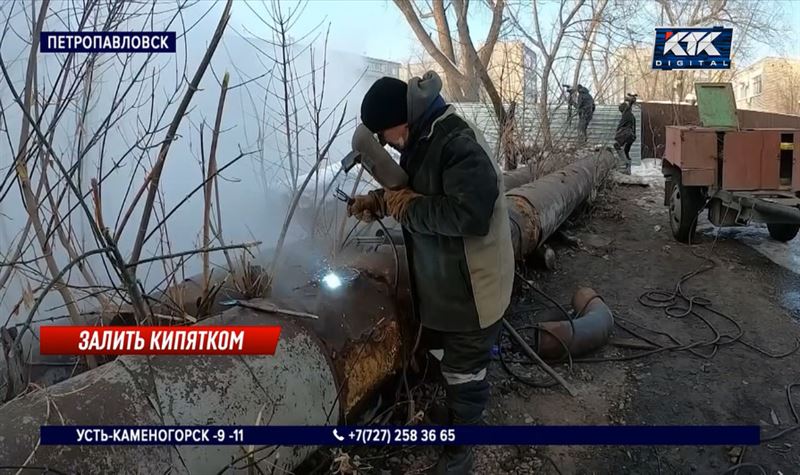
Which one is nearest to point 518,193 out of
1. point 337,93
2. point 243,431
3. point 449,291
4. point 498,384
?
point 498,384

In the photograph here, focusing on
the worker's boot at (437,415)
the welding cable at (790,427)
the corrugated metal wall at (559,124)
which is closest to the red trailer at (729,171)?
the corrugated metal wall at (559,124)

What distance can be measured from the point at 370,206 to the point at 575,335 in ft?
6.12

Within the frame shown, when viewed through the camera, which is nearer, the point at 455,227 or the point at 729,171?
the point at 455,227

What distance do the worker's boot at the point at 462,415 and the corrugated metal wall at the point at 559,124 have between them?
12.7 feet

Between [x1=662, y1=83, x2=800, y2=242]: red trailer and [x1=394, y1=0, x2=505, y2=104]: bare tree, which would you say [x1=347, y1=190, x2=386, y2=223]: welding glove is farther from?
[x1=394, y1=0, x2=505, y2=104]: bare tree

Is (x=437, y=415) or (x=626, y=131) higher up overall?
(x=626, y=131)

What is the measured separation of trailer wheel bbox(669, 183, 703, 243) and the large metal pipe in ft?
15.4

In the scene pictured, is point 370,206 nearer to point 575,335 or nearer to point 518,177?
point 575,335

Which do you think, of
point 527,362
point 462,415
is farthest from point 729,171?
point 462,415

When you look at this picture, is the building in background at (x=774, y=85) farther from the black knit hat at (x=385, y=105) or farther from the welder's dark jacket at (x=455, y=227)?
the black knit hat at (x=385, y=105)

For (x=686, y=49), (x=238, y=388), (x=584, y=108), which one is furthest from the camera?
(x=686, y=49)

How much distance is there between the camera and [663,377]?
3.50 meters

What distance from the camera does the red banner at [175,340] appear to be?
6.18ft

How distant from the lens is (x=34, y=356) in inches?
98.8
